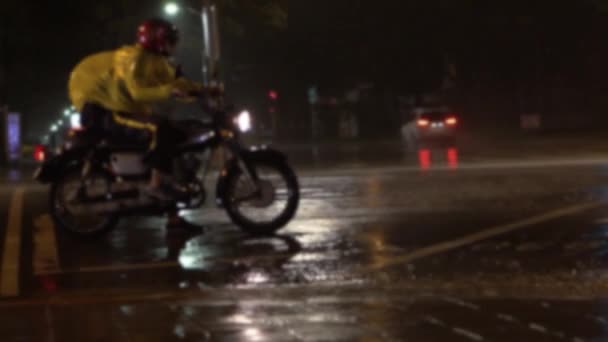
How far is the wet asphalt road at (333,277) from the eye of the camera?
583cm

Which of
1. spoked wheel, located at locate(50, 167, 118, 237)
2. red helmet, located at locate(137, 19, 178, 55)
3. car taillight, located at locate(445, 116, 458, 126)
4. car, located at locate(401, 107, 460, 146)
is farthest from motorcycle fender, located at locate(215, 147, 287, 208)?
car taillight, located at locate(445, 116, 458, 126)

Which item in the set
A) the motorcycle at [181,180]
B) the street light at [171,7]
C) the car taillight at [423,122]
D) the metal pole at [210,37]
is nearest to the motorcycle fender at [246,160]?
the motorcycle at [181,180]

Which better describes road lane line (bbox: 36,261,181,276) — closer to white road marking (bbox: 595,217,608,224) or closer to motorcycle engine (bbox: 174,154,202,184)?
motorcycle engine (bbox: 174,154,202,184)

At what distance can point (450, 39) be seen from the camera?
5419cm

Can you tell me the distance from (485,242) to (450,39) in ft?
154

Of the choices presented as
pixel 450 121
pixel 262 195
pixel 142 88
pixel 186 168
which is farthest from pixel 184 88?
pixel 450 121

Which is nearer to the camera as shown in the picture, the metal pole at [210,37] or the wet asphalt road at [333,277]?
the wet asphalt road at [333,277]

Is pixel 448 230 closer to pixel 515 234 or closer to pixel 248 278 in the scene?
pixel 515 234

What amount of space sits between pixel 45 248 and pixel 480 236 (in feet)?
12.5

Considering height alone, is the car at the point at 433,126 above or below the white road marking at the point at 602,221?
above

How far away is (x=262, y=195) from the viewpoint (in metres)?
9.06

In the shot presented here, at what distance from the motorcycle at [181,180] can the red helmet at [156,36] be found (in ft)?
2.14

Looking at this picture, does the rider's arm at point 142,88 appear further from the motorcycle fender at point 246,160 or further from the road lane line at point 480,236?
the road lane line at point 480,236

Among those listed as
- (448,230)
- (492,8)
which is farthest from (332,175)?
(492,8)
